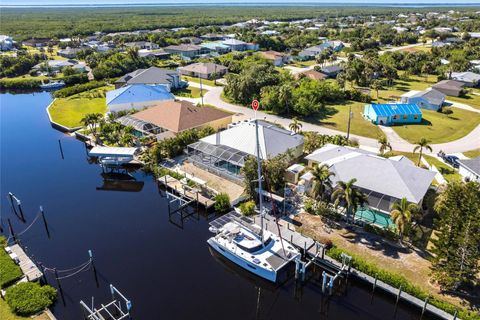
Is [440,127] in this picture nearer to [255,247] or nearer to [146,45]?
[255,247]

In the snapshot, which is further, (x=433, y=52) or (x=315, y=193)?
(x=433, y=52)

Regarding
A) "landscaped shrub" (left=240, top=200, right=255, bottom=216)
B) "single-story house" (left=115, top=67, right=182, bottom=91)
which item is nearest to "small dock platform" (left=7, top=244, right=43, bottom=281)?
"landscaped shrub" (left=240, top=200, right=255, bottom=216)

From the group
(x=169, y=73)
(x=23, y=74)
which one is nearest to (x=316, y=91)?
(x=169, y=73)

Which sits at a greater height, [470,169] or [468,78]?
[468,78]

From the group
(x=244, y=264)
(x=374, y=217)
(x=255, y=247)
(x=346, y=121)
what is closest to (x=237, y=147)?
(x=255, y=247)

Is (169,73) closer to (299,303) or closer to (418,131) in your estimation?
(418,131)

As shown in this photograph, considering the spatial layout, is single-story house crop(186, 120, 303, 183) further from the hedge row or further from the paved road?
the hedge row

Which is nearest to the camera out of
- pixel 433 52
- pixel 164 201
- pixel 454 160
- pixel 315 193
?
pixel 315 193
